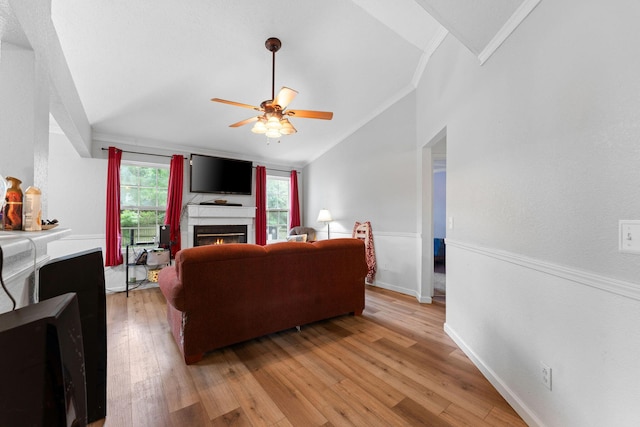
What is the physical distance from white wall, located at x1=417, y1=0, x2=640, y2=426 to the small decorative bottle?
2.34 metres

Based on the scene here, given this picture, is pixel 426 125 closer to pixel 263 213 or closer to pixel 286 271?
pixel 286 271

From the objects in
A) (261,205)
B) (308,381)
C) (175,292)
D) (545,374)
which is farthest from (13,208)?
(261,205)

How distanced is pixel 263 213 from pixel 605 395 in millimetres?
5066

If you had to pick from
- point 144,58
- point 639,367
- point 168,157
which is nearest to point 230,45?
point 144,58

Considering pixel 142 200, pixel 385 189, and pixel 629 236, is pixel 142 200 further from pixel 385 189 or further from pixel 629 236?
pixel 629 236

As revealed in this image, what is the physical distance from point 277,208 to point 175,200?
2254 mm

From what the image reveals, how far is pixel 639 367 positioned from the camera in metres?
0.92

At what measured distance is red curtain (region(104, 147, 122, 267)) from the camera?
12.4 ft

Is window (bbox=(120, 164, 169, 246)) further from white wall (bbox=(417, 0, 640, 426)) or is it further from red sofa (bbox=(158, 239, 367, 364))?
white wall (bbox=(417, 0, 640, 426))

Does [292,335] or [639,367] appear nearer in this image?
[639,367]

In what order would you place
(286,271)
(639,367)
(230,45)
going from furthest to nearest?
1. (230,45)
2. (286,271)
3. (639,367)

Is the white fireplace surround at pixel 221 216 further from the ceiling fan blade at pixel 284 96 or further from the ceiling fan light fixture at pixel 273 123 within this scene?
the ceiling fan blade at pixel 284 96

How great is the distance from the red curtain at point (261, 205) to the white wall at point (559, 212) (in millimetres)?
4131

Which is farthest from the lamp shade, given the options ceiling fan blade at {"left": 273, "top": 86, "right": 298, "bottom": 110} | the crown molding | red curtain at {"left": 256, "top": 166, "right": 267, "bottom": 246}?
ceiling fan blade at {"left": 273, "top": 86, "right": 298, "bottom": 110}
